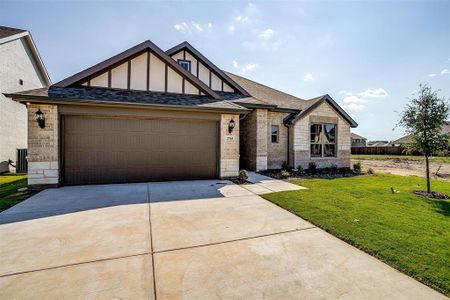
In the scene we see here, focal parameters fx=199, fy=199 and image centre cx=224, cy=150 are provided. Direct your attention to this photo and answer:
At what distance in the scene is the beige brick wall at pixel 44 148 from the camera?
22.8ft

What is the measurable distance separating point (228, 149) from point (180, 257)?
6.46 m

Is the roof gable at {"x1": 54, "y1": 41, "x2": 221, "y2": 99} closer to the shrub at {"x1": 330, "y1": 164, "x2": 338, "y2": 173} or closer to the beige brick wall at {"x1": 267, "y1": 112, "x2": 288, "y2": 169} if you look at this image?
the beige brick wall at {"x1": 267, "y1": 112, "x2": 288, "y2": 169}

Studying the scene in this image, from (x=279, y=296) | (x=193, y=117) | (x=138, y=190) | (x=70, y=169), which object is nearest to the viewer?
(x=279, y=296)

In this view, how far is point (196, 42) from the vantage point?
12.6 metres

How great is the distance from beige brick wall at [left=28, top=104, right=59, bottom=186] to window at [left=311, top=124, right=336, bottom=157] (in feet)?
43.2

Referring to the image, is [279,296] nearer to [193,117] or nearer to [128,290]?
[128,290]

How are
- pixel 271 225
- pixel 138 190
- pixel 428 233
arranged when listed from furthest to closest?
1. pixel 138 190
2. pixel 271 225
3. pixel 428 233

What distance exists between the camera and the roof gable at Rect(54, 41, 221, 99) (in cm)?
805

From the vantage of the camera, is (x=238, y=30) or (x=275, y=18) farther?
(x=238, y=30)

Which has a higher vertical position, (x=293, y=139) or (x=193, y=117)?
(x=193, y=117)

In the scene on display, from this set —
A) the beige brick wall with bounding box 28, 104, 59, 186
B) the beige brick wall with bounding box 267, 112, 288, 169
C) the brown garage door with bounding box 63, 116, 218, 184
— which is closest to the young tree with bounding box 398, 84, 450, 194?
the beige brick wall with bounding box 267, 112, 288, 169

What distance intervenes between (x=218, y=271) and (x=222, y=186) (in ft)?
16.7

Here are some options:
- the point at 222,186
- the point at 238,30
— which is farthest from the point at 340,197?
the point at 238,30

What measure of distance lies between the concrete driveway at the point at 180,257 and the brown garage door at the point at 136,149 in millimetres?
2661
